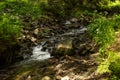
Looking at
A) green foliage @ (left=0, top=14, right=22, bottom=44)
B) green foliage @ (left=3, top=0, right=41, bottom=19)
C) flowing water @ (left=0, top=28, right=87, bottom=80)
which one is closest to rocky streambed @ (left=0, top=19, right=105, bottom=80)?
flowing water @ (left=0, top=28, right=87, bottom=80)

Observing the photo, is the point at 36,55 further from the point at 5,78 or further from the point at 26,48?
the point at 5,78

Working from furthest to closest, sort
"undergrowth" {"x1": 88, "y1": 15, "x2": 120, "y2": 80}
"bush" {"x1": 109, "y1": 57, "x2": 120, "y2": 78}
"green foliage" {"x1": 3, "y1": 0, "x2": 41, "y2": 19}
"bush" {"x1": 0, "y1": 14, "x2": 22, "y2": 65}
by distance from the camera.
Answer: "green foliage" {"x1": 3, "y1": 0, "x2": 41, "y2": 19} < "bush" {"x1": 0, "y1": 14, "x2": 22, "y2": 65} < "undergrowth" {"x1": 88, "y1": 15, "x2": 120, "y2": 80} < "bush" {"x1": 109, "y1": 57, "x2": 120, "y2": 78}

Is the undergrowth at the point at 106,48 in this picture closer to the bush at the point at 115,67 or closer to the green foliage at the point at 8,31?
the bush at the point at 115,67

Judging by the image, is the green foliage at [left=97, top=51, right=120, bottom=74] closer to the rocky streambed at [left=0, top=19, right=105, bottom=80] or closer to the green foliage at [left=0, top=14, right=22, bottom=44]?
the rocky streambed at [left=0, top=19, right=105, bottom=80]

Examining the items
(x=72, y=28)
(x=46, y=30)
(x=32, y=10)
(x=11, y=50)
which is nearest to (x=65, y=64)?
(x=11, y=50)

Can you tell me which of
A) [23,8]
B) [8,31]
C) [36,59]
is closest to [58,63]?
[36,59]

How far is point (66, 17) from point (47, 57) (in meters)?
8.80

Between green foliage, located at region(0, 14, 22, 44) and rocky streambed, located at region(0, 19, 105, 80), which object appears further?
green foliage, located at region(0, 14, 22, 44)

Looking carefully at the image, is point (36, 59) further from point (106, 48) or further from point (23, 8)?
point (23, 8)

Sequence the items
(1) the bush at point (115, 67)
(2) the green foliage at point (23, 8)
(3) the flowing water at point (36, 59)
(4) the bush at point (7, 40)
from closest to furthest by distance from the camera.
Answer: (1) the bush at point (115, 67) → (3) the flowing water at point (36, 59) → (4) the bush at point (7, 40) → (2) the green foliage at point (23, 8)

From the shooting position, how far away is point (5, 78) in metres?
9.40

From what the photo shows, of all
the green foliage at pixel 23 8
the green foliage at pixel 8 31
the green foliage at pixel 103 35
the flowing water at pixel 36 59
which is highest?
the green foliage at pixel 103 35

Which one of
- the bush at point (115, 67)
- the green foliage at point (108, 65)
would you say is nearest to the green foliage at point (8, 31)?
the green foliage at point (108, 65)

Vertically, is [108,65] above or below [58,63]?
above
